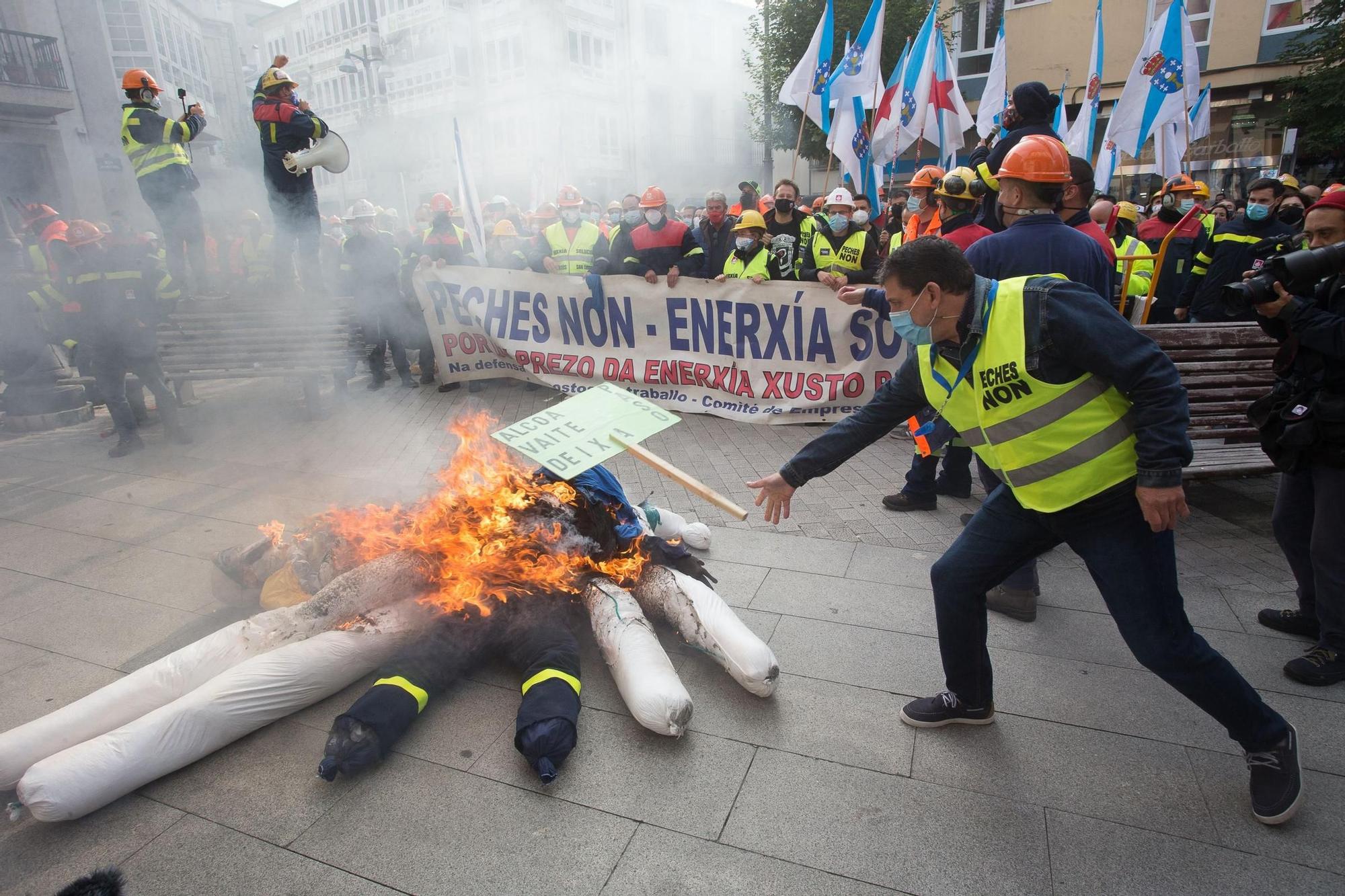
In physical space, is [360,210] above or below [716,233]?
above

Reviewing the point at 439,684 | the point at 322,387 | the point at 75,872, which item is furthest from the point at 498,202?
the point at 75,872

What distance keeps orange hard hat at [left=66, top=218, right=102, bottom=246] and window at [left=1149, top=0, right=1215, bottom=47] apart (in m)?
26.1

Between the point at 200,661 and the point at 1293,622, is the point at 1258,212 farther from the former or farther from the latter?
the point at 200,661

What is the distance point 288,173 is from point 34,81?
179 inches

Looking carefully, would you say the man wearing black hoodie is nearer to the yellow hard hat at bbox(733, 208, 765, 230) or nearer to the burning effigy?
the yellow hard hat at bbox(733, 208, 765, 230)

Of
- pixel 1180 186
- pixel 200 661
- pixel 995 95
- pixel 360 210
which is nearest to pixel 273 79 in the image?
pixel 360 210

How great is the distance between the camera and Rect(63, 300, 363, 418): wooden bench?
765 centimetres

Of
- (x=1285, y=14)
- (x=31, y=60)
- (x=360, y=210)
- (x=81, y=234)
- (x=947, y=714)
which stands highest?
(x=1285, y=14)

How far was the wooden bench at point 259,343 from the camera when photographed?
7652 mm

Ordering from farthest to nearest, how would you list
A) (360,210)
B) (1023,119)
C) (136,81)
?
(360,210) → (136,81) → (1023,119)

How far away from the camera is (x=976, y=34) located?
2448 centimetres

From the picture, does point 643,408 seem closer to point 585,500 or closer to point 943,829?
point 585,500

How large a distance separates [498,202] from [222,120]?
5.63 metres

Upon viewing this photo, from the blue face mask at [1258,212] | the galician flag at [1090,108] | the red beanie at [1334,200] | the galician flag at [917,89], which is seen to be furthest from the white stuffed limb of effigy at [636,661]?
the galician flag at [1090,108]
